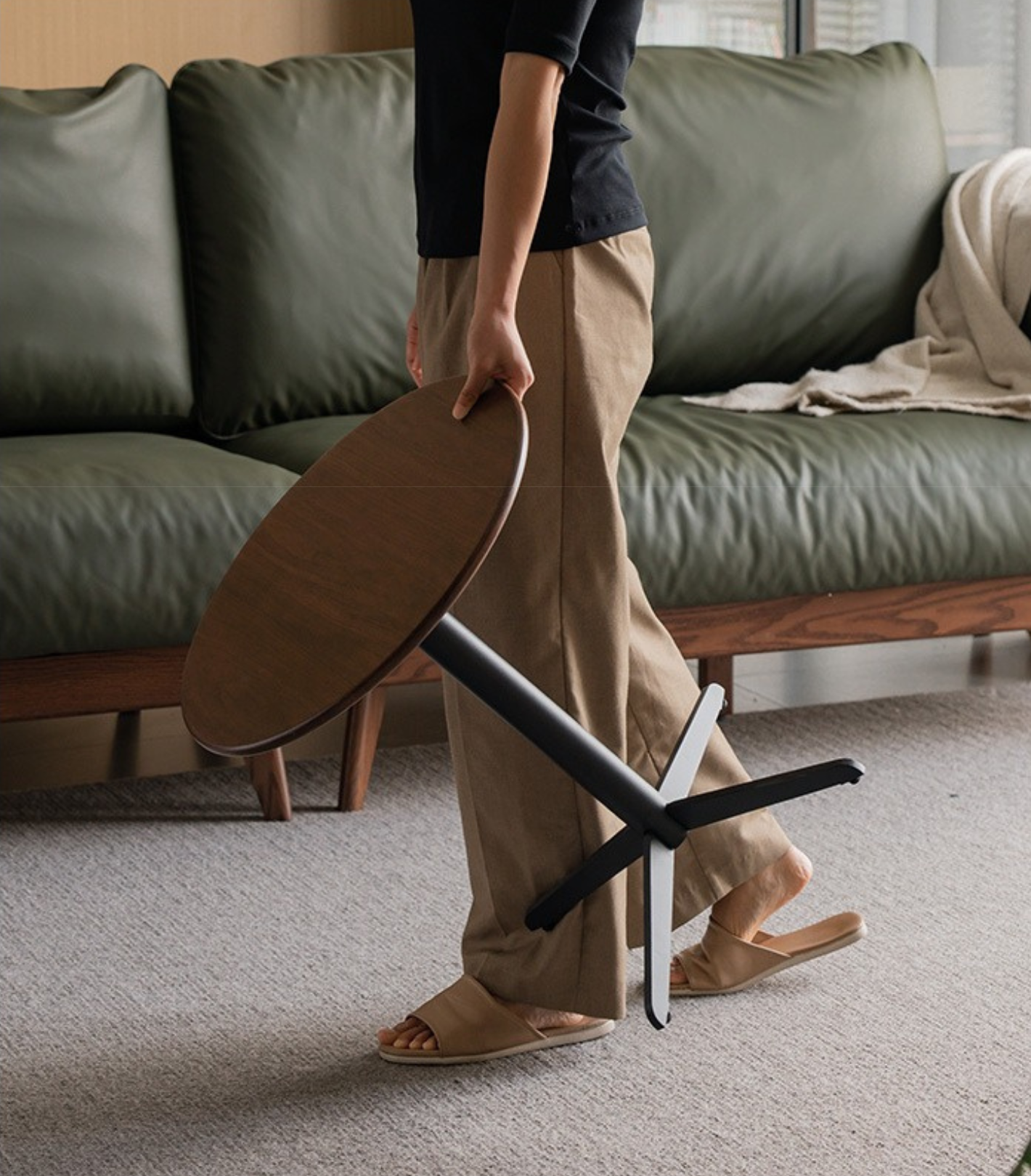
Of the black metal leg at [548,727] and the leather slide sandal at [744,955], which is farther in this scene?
the leather slide sandal at [744,955]

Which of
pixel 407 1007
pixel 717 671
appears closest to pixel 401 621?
pixel 407 1007

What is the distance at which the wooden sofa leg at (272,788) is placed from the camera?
2.10 meters

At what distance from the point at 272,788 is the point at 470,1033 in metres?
0.68

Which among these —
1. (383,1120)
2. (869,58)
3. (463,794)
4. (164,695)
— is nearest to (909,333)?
(869,58)

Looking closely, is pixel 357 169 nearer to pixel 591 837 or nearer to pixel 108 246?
pixel 108 246

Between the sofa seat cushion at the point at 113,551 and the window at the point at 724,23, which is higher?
the window at the point at 724,23

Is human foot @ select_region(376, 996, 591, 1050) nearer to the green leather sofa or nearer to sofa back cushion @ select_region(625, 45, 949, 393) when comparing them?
the green leather sofa

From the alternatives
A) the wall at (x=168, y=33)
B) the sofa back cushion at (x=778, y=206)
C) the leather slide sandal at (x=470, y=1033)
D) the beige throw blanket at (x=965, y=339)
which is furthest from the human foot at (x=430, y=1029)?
the wall at (x=168, y=33)

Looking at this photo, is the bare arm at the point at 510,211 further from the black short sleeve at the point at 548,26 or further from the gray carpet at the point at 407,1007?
the gray carpet at the point at 407,1007

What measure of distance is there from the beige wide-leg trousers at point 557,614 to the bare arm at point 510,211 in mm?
88

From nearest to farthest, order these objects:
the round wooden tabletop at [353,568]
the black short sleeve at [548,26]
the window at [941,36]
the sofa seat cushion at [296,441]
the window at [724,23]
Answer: the round wooden tabletop at [353,568]
the black short sleeve at [548,26]
the sofa seat cushion at [296,441]
the window at [941,36]
the window at [724,23]

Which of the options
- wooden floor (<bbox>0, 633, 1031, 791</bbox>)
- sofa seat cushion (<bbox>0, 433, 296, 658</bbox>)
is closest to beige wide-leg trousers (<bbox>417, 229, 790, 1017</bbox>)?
sofa seat cushion (<bbox>0, 433, 296, 658</bbox>)

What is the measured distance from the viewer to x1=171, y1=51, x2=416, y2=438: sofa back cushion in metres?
2.48

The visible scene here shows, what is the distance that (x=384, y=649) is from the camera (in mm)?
1106
